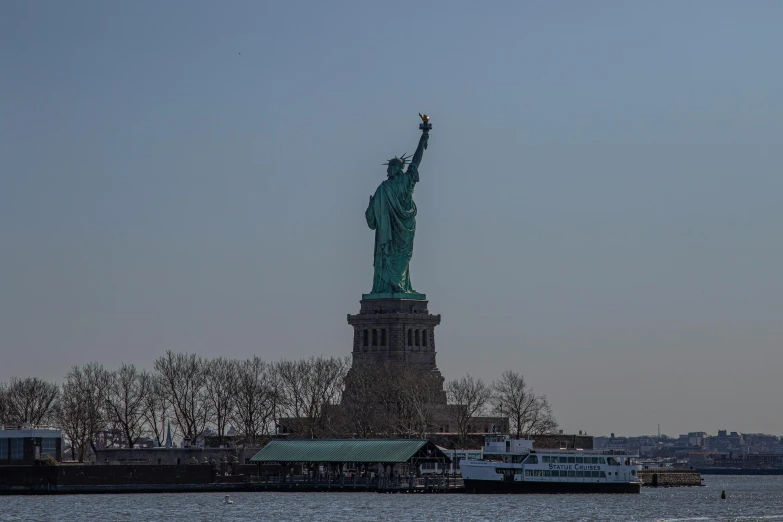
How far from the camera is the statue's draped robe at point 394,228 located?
18650 centimetres

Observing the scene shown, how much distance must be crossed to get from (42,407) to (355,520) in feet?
254

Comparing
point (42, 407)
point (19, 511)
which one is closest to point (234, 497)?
point (19, 511)

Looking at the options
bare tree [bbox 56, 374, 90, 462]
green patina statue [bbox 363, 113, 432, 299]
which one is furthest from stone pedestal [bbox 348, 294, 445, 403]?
bare tree [bbox 56, 374, 90, 462]

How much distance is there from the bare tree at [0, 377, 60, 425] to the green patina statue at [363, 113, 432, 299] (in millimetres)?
32049

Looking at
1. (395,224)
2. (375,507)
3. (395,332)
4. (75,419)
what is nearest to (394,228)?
(395,224)

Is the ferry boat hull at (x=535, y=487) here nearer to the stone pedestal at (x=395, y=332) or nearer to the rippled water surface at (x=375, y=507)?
the rippled water surface at (x=375, y=507)

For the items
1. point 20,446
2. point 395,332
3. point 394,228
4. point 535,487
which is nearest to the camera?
point 535,487

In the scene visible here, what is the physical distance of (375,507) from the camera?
4953 inches

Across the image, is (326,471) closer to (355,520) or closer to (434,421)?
(434,421)

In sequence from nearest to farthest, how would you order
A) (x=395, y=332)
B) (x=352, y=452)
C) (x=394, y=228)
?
(x=352, y=452) < (x=395, y=332) < (x=394, y=228)

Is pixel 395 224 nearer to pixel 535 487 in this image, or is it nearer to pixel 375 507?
pixel 535 487

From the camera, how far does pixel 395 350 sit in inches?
7343

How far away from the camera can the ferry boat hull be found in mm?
147750

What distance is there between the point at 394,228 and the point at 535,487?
149 ft
